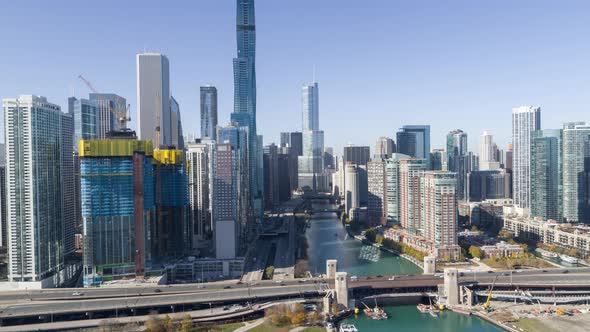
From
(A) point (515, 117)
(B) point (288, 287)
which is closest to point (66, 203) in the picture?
(B) point (288, 287)

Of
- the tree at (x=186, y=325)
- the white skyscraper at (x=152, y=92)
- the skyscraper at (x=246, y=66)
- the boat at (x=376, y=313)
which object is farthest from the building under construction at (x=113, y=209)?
the skyscraper at (x=246, y=66)

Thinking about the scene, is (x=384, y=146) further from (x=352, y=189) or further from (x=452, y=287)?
(x=452, y=287)

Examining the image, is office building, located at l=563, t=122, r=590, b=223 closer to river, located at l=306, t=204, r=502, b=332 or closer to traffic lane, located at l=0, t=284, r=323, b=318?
river, located at l=306, t=204, r=502, b=332

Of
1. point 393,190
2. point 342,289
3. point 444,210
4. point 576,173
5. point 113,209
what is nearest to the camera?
point 342,289

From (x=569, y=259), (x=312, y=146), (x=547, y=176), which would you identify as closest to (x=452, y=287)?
(x=569, y=259)

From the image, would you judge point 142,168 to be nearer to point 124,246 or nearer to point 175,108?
point 124,246

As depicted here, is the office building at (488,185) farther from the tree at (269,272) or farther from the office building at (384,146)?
the tree at (269,272)

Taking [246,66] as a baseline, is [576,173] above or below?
below
